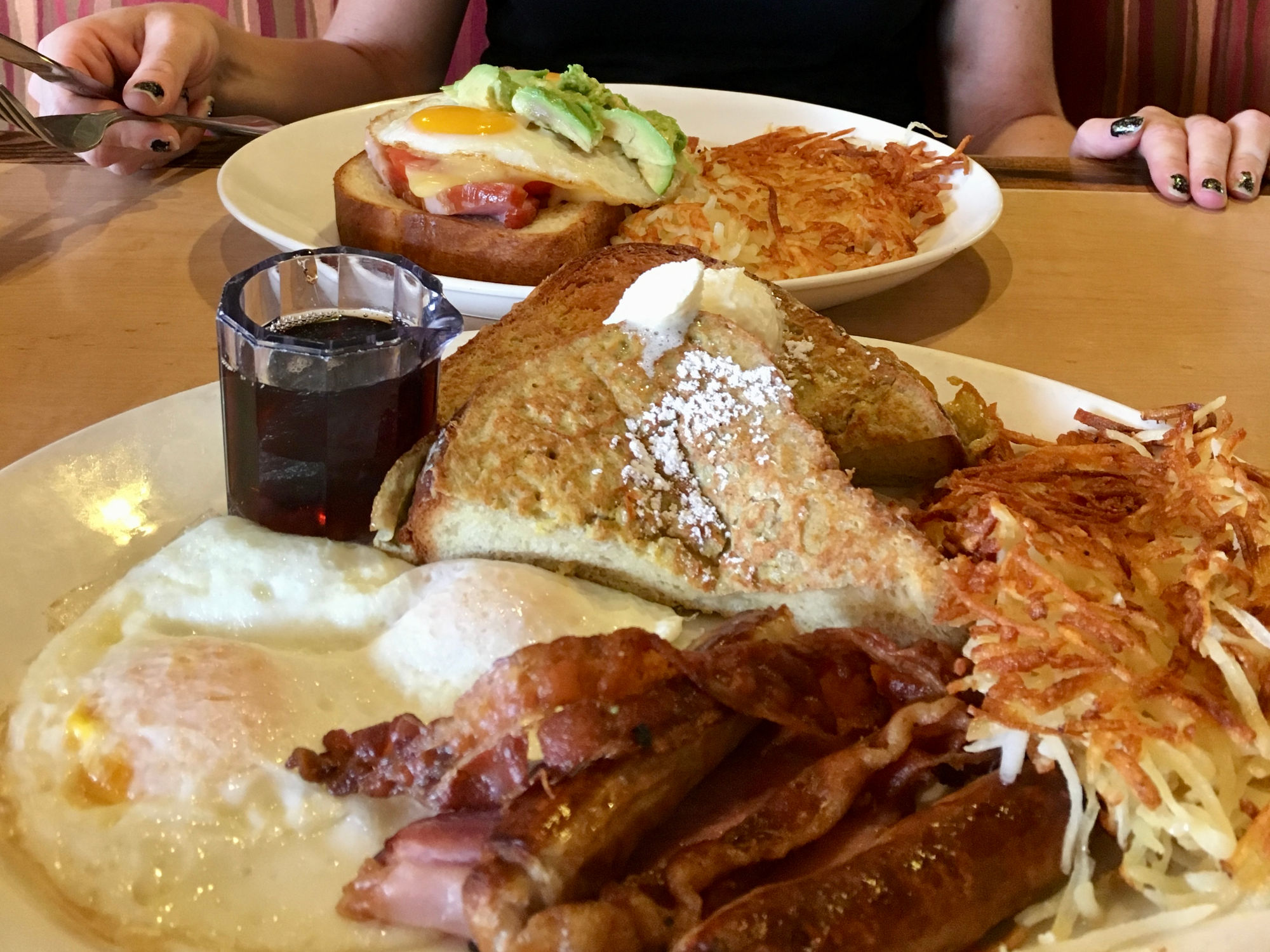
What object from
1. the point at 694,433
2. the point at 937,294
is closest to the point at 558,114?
the point at 937,294

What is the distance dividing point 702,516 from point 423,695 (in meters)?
0.52

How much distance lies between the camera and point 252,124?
11.2ft

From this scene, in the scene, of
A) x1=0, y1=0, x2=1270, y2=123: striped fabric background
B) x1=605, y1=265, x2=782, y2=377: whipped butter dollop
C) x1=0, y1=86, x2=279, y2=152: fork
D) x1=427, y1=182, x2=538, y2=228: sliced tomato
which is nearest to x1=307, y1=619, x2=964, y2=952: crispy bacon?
x1=605, y1=265, x2=782, y2=377: whipped butter dollop

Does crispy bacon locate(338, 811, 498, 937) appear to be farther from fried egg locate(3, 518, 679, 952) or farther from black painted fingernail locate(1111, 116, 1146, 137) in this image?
black painted fingernail locate(1111, 116, 1146, 137)

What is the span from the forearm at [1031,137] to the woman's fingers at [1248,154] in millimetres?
559

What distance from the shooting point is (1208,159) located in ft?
11.2

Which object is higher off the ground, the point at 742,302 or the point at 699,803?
the point at 742,302

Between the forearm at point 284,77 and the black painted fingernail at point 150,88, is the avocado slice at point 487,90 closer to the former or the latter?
the black painted fingernail at point 150,88

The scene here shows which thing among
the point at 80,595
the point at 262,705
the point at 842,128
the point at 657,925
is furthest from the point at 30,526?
the point at 842,128

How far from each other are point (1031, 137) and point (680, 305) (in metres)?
2.91

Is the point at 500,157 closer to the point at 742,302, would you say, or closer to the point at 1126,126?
the point at 742,302

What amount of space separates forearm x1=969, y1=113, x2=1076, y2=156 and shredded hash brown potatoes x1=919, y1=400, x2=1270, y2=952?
255 centimetres

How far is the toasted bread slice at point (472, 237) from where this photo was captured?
2.56m

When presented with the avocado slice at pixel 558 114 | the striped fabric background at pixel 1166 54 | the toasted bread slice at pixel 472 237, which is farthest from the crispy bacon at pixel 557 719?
the striped fabric background at pixel 1166 54
